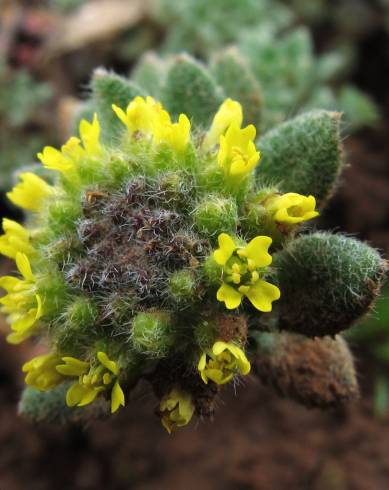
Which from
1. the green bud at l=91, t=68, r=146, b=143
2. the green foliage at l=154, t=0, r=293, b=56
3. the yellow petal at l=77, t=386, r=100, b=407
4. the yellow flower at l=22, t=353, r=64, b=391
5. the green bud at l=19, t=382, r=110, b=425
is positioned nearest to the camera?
the yellow petal at l=77, t=386, r=100, b=407

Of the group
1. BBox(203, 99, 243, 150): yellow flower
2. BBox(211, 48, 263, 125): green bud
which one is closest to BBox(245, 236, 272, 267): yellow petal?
BBox(203, 99, 243, 150): yellow flower

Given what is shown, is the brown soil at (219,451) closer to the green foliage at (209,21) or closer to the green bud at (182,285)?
the green bud at (182,285)

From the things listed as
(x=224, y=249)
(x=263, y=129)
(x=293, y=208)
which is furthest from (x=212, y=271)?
(x=263, y=129)

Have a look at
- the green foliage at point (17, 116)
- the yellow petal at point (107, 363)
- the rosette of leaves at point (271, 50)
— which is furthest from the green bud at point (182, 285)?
the green foliage at point (17, 116)

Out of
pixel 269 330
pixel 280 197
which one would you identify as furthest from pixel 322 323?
pixel 280 197

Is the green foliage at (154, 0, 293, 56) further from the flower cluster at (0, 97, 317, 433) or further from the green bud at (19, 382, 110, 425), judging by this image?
the green bud at (19, 382, 110, 425)

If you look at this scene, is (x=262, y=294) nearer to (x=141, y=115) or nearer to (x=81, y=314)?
(x=81, y=314)
